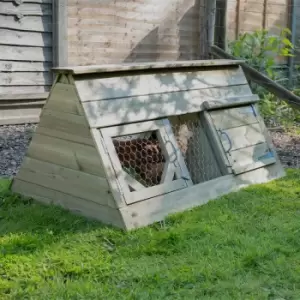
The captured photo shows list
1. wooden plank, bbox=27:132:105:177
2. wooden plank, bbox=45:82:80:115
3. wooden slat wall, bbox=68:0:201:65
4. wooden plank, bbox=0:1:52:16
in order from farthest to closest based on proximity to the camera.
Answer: wooden slat wall, bbox=68:0:201:65 < wooden plank, bbox=0:1:52:16 < wooden plank, bbox=45:82:80:115 < wooden plank, bbox=27:132:105:177

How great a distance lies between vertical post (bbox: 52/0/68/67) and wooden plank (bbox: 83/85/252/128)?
2.76 meters

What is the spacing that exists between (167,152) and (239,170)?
780 mm

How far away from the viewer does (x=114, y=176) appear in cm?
388

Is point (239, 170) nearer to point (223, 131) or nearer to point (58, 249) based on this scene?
point (223, 131)

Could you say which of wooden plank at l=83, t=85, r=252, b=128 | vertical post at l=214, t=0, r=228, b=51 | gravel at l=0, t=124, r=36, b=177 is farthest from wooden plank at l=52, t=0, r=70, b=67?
wooden plank at l=83, t=85, r=252, b=128

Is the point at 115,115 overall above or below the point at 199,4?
below

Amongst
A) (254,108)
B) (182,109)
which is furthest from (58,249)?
(254,108)

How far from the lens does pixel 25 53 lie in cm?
713

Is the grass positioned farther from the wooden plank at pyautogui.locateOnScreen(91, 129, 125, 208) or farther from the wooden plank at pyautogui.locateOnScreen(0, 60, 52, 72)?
the wooden plank at pyautogui.locateOnScreen(0, 60, 52, 72)

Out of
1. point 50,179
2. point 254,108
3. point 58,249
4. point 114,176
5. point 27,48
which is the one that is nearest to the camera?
point 58,249

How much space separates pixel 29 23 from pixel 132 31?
1.51 metres

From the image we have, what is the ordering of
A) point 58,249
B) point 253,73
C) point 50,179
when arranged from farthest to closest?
1. point 253,73
2. point 50,179
3. point 58,249

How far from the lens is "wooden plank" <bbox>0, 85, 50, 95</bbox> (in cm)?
704

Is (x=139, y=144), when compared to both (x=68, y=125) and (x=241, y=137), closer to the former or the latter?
(x=68, y=125)
